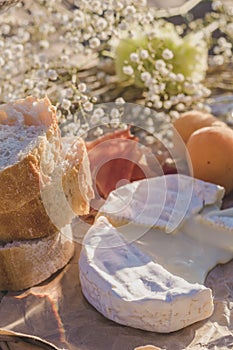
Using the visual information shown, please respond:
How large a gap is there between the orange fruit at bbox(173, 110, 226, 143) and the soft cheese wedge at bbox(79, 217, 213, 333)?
676 millimetres

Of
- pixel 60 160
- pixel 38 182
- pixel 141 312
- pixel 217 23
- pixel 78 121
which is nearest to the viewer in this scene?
pixel 141 312

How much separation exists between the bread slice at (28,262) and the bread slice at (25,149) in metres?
0.11

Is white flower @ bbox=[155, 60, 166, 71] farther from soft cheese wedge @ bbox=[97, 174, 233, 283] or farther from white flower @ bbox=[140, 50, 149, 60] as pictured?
soft cheese wedge @ bbox=[97, 174, 233, 283]

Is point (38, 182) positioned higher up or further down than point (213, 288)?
higher up

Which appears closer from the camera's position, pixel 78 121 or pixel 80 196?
pixel 80 196

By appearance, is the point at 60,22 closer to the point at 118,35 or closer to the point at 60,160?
the point at 118,35

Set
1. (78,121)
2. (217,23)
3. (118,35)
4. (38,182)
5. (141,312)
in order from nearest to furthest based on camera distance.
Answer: (141,312) < (38,182) < (78,121) < (118,35) < (217,23)

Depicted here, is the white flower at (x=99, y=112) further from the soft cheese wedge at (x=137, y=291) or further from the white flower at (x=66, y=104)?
the soft cheese wedge at (x=137, y=291)

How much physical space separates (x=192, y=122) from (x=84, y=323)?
0.91m

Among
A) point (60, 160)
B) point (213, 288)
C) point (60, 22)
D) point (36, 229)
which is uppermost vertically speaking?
point (60, 22)

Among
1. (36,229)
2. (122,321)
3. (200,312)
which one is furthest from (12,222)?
(200,312)

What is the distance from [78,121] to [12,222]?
0.51m

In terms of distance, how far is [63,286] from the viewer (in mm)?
1637

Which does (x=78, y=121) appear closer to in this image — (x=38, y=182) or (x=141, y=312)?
(x=38, y=182)
